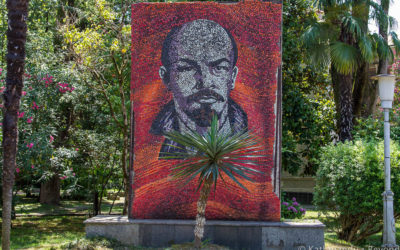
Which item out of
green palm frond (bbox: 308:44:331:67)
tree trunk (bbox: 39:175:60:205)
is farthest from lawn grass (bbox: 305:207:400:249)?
tree trunk (bbox: 39:175:60:205)

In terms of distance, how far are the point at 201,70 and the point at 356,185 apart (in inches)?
195

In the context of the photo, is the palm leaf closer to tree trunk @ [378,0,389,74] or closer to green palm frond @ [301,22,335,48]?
tree trunk @ [378,0,389,74]

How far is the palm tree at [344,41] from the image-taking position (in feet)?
49.5

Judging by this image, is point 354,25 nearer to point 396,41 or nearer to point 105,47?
point 396,41

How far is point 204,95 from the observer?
439 inches

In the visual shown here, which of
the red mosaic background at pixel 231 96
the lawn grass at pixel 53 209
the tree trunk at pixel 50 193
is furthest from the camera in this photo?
the tree trunk at pixel 50 193

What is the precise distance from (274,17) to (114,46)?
4777 mm

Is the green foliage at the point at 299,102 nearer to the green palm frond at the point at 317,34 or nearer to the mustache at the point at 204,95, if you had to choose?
the green palm frond at the point at 317,34

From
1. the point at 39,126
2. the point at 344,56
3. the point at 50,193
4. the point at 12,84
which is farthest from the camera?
the point at 50,193

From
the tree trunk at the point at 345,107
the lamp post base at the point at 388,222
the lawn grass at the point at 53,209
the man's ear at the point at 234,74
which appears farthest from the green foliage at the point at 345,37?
the lawn grass at the point at 53,209

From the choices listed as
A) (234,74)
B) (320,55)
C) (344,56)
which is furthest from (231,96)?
(320,55)

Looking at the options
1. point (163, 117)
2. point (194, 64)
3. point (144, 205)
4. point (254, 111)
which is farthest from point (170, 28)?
point (144, 205)

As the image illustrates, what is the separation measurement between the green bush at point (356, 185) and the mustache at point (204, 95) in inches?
145

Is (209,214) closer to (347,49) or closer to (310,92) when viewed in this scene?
(347,49)
